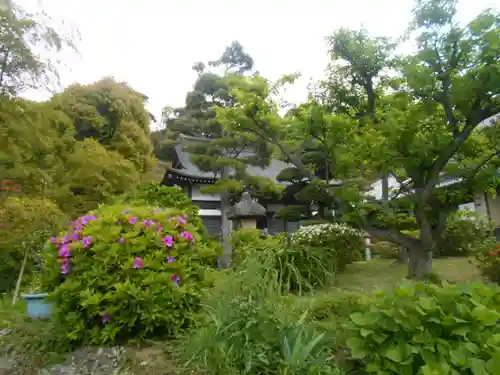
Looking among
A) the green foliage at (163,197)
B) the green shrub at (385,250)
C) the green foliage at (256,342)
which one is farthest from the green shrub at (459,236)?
the green foliage at (256,342)

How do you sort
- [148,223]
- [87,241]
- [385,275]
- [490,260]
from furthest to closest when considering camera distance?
[385,275] < [490,260] < [148,223] < [87,241]

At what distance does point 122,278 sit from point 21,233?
160 inches

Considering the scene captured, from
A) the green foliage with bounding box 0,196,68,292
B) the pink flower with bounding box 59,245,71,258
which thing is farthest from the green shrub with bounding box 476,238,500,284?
the green foliage with bounding box 0,196,68,292

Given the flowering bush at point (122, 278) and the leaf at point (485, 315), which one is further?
the flowering bush at point (122, 278)

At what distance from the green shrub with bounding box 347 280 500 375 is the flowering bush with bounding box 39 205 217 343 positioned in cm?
129

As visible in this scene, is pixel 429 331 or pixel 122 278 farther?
pixel 122 278

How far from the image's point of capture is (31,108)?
16.5 ft

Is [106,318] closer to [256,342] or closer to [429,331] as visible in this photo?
[256,342]

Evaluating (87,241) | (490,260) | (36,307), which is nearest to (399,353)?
(87,241)

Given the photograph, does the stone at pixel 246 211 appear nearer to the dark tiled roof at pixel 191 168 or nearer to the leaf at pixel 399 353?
the dark tiled roof at pixel 191 168

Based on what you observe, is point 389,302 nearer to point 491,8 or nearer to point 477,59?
point 477,59

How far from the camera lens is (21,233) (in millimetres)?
5707

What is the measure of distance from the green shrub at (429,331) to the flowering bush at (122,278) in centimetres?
129

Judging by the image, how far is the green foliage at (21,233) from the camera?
5.54m
